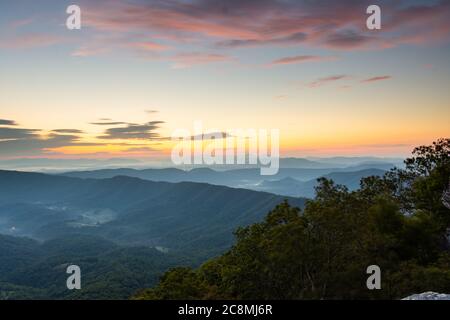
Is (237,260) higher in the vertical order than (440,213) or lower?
lower

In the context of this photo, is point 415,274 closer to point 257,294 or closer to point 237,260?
point 257,294

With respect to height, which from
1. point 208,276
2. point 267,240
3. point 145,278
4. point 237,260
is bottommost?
point 145,278
